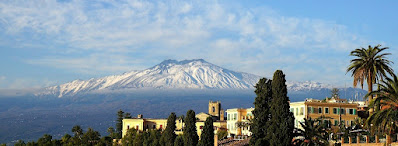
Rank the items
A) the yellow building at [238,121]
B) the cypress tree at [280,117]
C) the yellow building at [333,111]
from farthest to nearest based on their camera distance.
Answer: the yellow building at [238,121] → the yellow building at [333,111] → the cypress tree at [280,117]

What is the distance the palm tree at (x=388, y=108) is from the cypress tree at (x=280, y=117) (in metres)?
15.7

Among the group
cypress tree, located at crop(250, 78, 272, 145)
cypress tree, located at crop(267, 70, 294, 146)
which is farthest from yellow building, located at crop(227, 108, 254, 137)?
cypress tree, located at crop(267, 70, 294, 146)

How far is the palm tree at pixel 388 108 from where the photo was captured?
52.0 m

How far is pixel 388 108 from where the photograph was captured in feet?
172

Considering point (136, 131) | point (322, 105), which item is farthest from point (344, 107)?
point (136, 131)

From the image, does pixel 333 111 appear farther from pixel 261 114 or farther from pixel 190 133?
pixel 190 133

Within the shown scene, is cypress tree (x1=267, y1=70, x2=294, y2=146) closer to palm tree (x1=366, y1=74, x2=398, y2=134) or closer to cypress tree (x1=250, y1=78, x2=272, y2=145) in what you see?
cypress tree (x1=250, y1=78, x2=272, y2=145)

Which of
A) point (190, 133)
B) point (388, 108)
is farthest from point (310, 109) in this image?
point (388, 108)

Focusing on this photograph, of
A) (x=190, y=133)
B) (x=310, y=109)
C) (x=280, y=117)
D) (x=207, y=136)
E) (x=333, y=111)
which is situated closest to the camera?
(x=280, y=117)

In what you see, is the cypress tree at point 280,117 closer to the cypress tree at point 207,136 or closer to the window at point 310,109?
the cypress tree at point 207,136

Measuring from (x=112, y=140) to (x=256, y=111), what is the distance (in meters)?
78.5

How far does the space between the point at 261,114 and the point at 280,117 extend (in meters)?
3.76

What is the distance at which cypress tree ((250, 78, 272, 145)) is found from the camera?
71.6 m

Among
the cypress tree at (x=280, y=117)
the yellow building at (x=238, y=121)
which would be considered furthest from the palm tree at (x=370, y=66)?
the yellow building at (x=238, y=121)
